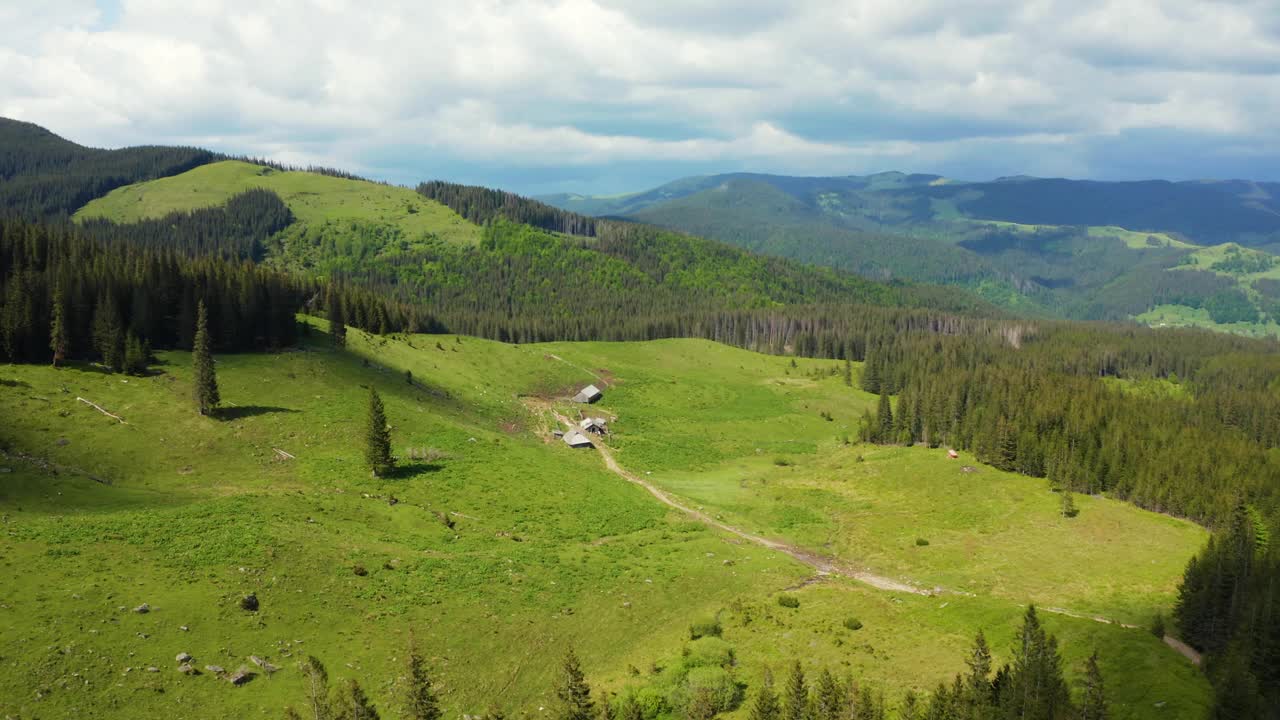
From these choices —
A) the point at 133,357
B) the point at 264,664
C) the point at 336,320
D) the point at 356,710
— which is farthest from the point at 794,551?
the point at 336,320

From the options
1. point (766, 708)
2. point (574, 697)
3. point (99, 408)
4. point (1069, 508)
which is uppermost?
point (99, 408)

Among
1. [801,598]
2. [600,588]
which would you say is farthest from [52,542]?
[801,598]

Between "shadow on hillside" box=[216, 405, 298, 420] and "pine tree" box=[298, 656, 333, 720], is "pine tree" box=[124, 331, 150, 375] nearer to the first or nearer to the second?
"shadow on hillside" box=[216, 405, 298, 420]

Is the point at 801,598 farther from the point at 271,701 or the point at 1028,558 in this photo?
the point at 271,701

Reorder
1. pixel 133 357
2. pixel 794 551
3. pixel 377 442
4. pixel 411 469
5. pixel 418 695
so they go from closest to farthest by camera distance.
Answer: pixel 418 695, pixel 794 551, pixel 377 442, pixel 411 469, pixel 133 357

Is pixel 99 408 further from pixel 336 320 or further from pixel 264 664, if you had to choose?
pixel 264 664
